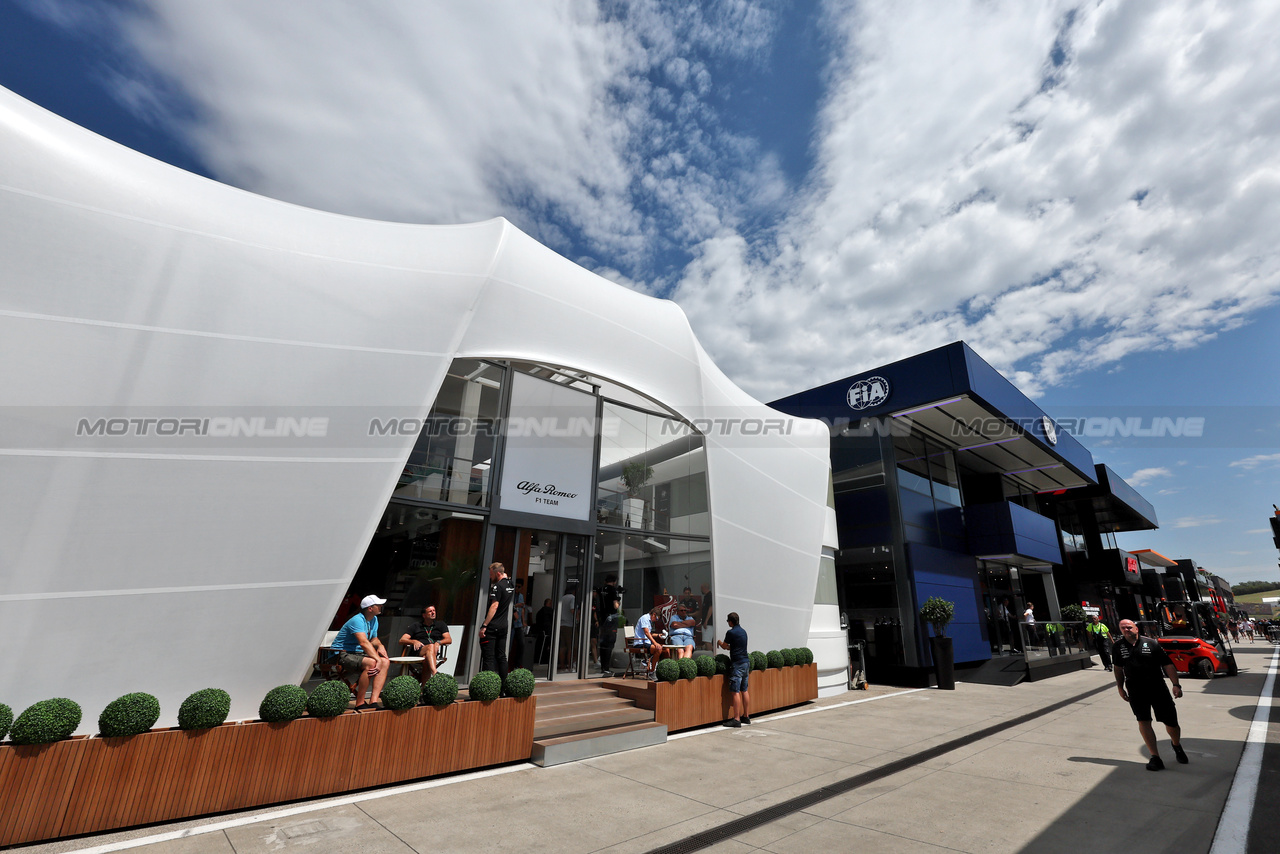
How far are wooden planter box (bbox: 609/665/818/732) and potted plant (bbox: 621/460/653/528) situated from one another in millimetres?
2891

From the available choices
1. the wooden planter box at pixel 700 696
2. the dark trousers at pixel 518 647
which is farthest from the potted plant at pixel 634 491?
the wooden planter box at pixel 700 696

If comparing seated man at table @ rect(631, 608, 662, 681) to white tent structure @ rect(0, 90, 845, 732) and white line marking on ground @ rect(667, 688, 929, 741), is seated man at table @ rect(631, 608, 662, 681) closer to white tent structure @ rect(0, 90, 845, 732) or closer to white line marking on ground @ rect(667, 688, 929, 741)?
white line marking on ground @ rect(667, 688, 929, 741)

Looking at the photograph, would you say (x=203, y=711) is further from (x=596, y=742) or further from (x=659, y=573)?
(x=659, y=573)

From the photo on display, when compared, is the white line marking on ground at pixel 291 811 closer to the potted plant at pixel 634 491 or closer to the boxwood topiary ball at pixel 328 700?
the boxwood topiary ball at pixel 328 700

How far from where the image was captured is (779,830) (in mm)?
4605

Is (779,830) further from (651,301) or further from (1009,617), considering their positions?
(1009,617)

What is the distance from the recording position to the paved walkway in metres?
4.26

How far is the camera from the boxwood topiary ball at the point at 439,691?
239 inches

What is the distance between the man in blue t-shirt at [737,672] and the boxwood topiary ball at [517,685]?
3.77 metres

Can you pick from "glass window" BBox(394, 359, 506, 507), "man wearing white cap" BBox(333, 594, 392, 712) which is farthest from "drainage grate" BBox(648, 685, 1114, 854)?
"glass window" BBox(394, 359, 506, 507)

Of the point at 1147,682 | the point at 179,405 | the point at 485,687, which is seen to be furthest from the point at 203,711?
the point at 1147,682

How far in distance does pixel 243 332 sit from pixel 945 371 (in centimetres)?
1640

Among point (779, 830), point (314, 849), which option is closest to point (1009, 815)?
point (779, 830)

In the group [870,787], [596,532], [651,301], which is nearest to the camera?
[870,787]
